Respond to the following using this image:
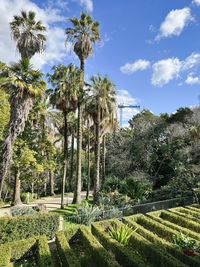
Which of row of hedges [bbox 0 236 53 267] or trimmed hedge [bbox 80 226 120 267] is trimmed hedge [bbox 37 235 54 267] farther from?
trimmed hedge [bbox 80 226 120 267]

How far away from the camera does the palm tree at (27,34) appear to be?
1316 centimetres

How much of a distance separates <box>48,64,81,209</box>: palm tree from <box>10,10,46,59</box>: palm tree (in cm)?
221

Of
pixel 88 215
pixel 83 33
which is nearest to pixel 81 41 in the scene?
pixel 83 33

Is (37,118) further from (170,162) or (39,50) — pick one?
(170,162)

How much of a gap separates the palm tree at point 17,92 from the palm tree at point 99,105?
428 cm

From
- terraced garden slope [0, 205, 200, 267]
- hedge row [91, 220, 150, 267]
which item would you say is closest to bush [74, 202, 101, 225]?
terraced garden slope [0, 205, 200, 267]

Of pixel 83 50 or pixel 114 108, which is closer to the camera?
pixel 114 108

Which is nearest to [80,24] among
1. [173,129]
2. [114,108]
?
[114,108]

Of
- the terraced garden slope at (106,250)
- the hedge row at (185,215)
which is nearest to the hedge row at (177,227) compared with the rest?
the terraced garden slope at (106,250)

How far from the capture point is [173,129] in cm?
2130

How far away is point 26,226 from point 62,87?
1007 cm

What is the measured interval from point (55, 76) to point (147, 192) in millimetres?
12880

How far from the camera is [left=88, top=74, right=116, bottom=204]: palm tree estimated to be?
1320 cm

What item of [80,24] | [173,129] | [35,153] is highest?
[80,24]
